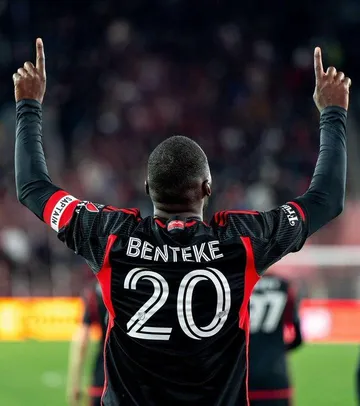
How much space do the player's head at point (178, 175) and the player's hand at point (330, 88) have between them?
49 cm

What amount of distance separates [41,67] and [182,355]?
113 cm

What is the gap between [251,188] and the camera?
1648cm

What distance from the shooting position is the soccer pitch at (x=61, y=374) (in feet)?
32.5

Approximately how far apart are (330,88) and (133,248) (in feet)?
2.87

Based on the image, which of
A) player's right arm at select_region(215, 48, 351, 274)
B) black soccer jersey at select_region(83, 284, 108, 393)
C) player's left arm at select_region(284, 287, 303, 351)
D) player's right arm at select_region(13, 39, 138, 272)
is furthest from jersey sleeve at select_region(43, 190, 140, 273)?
player's left arm at select_region(284, 287, 303, 351)

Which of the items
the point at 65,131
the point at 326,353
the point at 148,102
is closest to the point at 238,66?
the point at 148,102

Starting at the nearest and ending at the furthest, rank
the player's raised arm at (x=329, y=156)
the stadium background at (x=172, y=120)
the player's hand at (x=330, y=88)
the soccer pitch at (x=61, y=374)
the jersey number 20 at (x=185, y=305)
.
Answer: the jersey number 20 at (x=185, y=305) → the player's raised arm at (x=329, y=156) → the player's hand at (x=330, y=88) → the soccer pitch at (x=61, y=374) → the stadium background at (x=172, y=120)

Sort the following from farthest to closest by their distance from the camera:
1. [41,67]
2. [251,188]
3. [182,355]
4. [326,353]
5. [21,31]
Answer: [21,31]
[251,188]
[326,353]
[41,67]
[182,355]

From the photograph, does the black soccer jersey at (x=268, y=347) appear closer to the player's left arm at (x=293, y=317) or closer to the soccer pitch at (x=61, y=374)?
the player's left arm at (x=293, y=317)

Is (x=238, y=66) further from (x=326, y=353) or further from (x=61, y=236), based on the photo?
(x=61, y=236)

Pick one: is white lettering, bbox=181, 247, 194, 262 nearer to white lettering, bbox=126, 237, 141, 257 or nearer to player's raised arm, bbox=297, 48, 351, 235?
white lettering, bbox=126, 237, 141, 257

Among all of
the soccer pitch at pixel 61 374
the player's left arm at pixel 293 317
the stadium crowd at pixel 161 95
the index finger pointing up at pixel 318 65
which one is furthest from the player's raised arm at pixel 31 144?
the stadium crowd at pixel 161 95

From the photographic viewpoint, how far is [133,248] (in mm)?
2912

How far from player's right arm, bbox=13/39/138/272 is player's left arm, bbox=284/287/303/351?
3.17m
